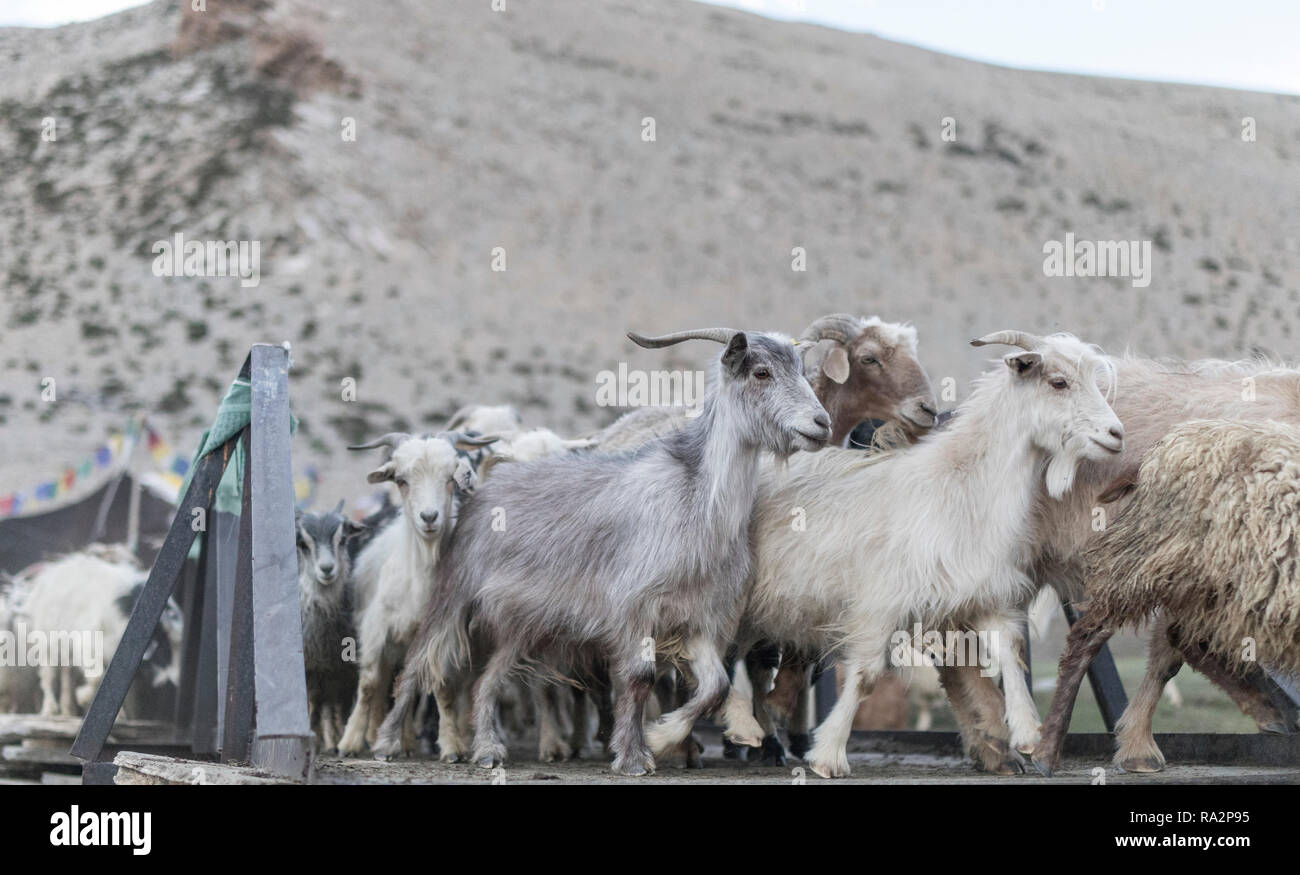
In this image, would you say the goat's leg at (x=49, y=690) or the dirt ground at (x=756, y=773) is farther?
the goat's leg at (x=49, y=690)

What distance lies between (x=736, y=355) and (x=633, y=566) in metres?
1.23

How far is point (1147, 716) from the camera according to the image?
6.53m

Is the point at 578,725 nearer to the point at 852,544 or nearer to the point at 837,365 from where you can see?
the point at 852,544

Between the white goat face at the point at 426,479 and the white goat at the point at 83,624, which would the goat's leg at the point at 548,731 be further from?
the white goat at the point at 83,624

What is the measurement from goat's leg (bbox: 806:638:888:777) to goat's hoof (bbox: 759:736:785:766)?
1136mm

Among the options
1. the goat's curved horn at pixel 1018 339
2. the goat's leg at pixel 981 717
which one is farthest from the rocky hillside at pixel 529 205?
the goat's curved horn at pixel 1018 339

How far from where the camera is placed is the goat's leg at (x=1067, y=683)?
6215 millimetres

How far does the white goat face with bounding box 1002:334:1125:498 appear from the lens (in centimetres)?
646

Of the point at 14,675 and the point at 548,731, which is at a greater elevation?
the point at 548,731

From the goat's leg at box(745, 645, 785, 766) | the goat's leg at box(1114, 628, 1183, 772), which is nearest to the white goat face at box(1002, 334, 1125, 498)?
the goat's leg at box(1114, 628, 1183, 772)

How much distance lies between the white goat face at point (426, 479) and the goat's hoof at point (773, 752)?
2363 mm

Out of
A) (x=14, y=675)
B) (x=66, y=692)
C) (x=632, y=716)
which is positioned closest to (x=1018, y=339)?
(x=632, y=716)

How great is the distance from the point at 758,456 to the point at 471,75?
142ft
